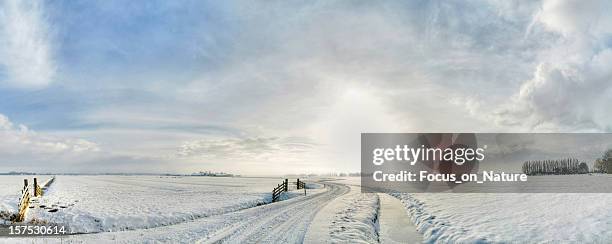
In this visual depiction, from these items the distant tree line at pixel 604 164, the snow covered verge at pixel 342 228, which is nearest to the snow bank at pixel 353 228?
the snow covered verge at pixel 342 228

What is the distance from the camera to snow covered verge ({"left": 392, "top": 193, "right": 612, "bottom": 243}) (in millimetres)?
14484

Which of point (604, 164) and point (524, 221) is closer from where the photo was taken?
point (524, 221)

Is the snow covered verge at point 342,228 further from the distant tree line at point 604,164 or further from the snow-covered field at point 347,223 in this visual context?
the distant tree line at point 604,164

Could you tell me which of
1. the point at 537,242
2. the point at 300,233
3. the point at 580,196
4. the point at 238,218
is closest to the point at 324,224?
the point at 300,233

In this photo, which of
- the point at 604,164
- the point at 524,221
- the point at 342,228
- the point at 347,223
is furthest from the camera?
the point at 604,164

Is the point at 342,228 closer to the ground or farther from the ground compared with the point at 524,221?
closer to the ground

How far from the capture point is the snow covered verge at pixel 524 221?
47.5 feet

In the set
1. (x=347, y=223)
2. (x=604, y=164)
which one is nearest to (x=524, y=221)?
(x=347, y=223)

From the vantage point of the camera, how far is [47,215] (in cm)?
2309

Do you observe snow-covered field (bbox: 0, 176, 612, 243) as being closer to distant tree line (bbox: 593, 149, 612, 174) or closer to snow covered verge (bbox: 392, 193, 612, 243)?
snow covered verge (bbox: 392, 193, 612, 243)

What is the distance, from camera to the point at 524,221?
17281 millimetres

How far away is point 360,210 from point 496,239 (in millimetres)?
10879

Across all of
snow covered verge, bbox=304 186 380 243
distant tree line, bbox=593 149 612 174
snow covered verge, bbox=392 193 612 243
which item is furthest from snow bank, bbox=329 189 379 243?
distant tree line, bbox=593 149 612 174

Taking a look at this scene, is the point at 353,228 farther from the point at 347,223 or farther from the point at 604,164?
the point at 604,164
